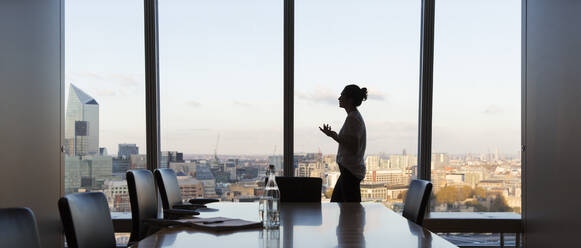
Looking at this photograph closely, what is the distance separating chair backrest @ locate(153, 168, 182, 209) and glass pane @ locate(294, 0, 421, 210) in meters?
1.96

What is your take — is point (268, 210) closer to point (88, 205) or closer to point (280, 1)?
point (88, 205)

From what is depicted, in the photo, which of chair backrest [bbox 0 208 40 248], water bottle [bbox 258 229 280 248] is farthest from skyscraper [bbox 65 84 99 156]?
chair backrest [bbox 0 208 40 248]

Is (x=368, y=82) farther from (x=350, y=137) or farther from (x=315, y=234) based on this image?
(x=315, y=234)

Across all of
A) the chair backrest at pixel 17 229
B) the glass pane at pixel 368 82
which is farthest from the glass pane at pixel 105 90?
the chair backrest at pixel 17 229

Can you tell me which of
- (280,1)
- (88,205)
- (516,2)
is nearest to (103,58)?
(280,1)

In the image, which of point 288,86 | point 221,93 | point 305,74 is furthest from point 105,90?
point 305,74

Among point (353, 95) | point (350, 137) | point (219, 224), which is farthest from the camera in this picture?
point (353, 95)

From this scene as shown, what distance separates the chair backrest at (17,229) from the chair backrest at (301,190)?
8.33 ft

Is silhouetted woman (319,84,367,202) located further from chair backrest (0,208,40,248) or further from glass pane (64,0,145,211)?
chair backrest (0,208,40,248)

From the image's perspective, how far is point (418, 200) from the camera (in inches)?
131

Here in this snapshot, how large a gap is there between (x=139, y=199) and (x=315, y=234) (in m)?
1.39

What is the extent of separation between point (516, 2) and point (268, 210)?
4322 millimetres

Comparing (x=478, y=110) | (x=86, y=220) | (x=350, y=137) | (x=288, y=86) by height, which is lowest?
(x=86, y=220)

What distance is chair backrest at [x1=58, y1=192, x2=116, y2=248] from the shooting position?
7.06ft
